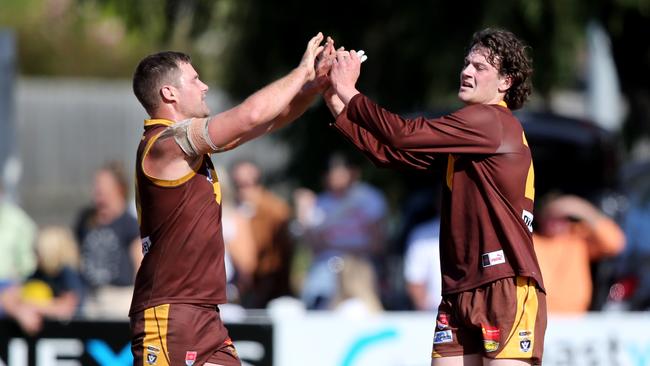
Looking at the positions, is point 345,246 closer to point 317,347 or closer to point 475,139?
point 317,347

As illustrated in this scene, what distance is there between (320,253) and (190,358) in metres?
5.37

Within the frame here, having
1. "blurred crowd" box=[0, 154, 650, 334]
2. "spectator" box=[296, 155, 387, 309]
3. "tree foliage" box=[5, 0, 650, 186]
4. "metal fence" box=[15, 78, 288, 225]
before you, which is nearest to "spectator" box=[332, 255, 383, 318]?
"blurred crowd" box=[0, 154, 650, 334]

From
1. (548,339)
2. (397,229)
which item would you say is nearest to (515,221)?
(548,339)

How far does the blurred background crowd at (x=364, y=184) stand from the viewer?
1035 cm

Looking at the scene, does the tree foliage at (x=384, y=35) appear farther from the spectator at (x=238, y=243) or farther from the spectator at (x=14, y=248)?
the spectator at (x=14, y=248)

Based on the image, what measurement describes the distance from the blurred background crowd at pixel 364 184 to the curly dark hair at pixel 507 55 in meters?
4.11

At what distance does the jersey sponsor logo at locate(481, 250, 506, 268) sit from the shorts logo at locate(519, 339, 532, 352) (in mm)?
388

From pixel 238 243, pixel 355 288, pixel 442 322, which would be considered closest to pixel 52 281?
pixel 238 243

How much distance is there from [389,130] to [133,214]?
551cm

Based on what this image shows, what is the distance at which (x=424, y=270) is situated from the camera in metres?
10.3

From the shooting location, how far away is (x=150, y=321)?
238 inches

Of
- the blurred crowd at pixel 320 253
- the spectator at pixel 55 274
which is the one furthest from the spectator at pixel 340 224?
the spectator at pixel 55 274

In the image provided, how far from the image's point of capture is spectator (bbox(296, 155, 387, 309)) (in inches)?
442

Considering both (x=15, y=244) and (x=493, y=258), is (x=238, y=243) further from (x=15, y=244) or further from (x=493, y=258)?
(x=493, y=258)
